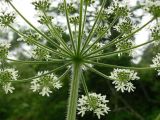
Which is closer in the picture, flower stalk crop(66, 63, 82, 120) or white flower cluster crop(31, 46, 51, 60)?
flower stalk crop(66, 63, 82, 120)

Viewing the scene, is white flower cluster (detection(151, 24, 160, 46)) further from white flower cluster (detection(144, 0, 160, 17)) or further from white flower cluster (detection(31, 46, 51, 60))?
white flower cluster (detection(31, 46, 51, 60))

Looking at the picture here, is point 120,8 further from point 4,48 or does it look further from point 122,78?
point 4,48

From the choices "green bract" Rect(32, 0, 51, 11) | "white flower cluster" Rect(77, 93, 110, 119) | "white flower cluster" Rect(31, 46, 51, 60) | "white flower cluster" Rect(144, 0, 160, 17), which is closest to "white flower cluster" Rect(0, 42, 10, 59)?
"white flower cluster" Rect(31, 46, 51, 60)

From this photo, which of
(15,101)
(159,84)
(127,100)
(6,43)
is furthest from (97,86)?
(6,43)

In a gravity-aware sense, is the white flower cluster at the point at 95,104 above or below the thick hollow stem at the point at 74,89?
below

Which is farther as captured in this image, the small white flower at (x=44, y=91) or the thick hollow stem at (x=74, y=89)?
the small white flower at (x=44, y=91)

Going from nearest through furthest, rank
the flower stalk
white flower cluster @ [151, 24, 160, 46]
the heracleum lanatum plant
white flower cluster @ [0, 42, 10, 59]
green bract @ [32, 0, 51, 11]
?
1. the flower stalk
2. the heracleum lanatum plant
3. white flower cluster @ [151, 24, 160, 46]
4. white flower cluster @ [0, 42, 10, 59]
5. green bract @ [32, 0, 51, 11]

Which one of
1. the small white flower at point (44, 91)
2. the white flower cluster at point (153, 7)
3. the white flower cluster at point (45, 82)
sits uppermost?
the white flower cluster at point (153, 7)

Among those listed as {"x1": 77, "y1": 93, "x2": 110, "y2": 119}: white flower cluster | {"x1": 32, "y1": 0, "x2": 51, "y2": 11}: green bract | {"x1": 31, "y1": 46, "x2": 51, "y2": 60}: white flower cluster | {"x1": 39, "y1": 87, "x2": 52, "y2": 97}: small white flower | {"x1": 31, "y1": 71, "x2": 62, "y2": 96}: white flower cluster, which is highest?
{"x1": 32, "y1": 0, "x2": 51, "y2": 11}: green bract

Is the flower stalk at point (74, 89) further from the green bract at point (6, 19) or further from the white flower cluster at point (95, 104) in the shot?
the green bract at point (6, 19)

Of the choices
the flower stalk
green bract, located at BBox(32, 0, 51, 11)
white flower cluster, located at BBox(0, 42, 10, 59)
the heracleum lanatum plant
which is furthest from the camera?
green bract, located at BBox(32, 0, 51, 11)

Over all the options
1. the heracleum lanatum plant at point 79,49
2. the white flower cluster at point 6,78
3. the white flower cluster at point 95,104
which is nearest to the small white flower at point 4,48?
the heracleum lanatum plant at point 79,49

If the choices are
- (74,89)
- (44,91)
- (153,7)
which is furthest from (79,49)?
(153,7)
